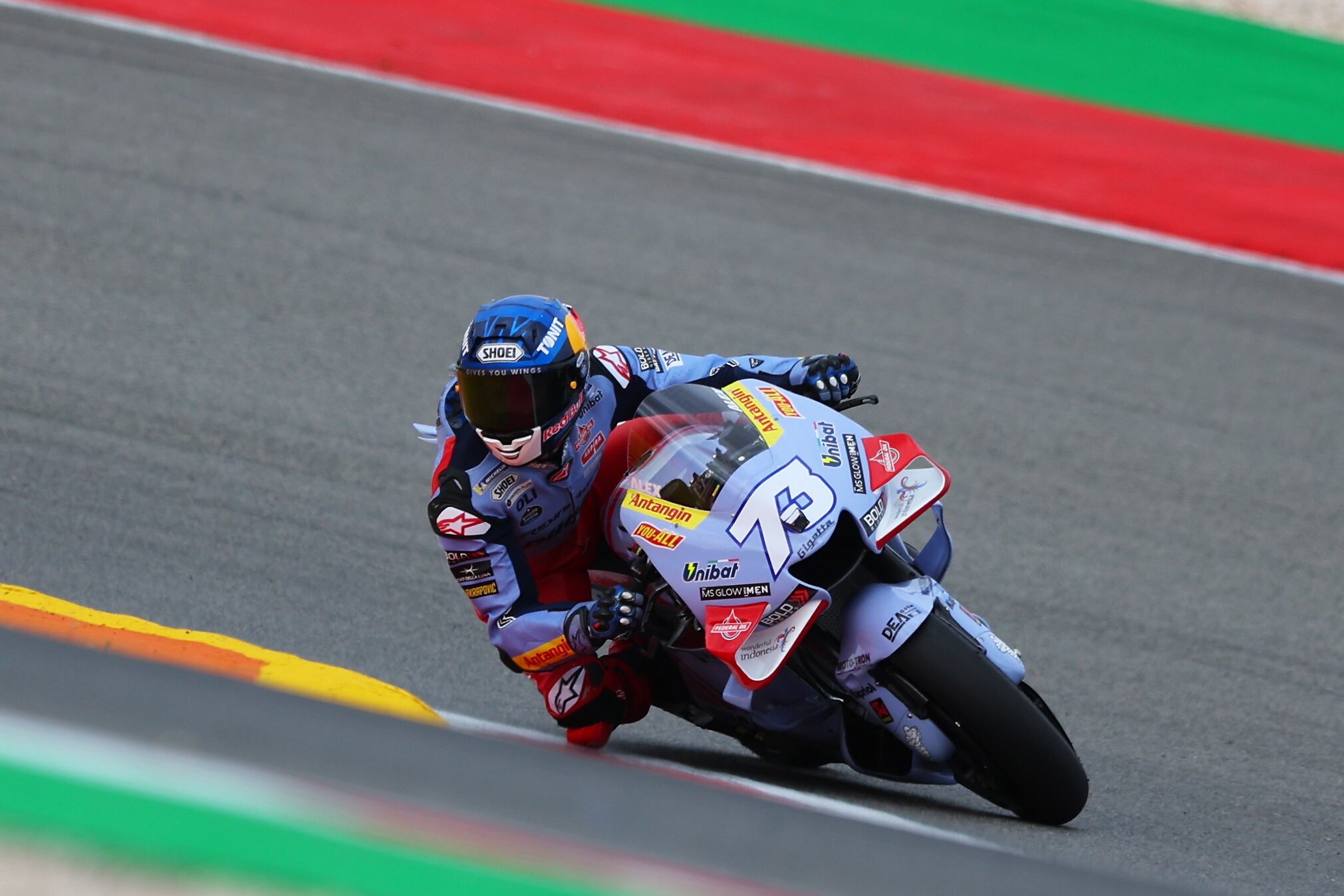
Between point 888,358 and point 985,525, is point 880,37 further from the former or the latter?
point 985,525

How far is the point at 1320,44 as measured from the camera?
1412cm

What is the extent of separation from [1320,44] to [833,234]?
803 cm

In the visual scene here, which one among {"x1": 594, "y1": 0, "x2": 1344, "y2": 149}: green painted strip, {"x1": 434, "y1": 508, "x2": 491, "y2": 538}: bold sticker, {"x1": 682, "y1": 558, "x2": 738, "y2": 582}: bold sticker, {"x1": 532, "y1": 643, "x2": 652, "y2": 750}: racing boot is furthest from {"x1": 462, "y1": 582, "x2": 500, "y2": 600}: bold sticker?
{"x1": 594, "y1": 0, "x2": 1344, "y2": 149}: green painted strip

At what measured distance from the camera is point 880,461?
382 centimetres

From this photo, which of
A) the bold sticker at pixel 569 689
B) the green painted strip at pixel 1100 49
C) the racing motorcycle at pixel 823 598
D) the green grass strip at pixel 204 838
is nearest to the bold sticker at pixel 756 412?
the racing motorcycle at pixel 823 598

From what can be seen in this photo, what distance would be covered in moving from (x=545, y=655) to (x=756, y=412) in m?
0.85

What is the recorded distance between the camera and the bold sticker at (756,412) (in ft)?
12.3

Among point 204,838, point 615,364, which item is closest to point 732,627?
point 615,364

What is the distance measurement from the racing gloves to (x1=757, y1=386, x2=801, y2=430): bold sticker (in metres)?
0.32

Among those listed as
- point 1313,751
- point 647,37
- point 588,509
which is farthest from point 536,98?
point 1313,751

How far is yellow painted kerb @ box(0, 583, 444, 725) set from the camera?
3.96m

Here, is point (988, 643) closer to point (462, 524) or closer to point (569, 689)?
point (569, 689)

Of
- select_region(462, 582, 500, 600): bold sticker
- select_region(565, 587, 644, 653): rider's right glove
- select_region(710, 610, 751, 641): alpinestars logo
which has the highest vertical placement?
select_region(710, 610, 751, 641): alpinestars logo

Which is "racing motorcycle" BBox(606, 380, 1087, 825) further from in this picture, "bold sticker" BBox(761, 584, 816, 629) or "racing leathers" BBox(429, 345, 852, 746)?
"racing leathers" BBox(429, 345, 852, 746)
